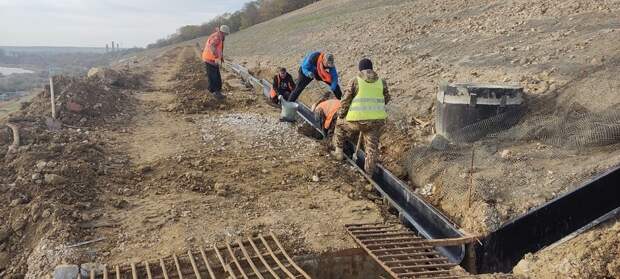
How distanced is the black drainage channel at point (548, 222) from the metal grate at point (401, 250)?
15.6 inches

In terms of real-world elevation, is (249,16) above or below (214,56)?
above

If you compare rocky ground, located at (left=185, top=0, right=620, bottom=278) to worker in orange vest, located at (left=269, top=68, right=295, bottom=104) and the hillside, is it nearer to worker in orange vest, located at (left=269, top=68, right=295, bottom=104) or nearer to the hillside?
the hillside

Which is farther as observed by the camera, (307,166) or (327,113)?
(327,113)

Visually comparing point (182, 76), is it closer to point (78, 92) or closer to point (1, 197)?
point (78, 92)

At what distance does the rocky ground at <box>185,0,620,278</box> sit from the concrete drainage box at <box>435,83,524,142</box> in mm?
158

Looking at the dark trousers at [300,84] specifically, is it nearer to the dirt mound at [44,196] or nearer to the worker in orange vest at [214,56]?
the worker in orange vest at [214,56]

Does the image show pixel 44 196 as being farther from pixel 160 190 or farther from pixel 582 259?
pixel 582 259

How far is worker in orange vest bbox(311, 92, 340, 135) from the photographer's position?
7297 millimetres

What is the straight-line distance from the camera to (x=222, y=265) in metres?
4.30

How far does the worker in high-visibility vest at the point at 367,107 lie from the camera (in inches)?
238

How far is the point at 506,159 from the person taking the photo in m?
5.41

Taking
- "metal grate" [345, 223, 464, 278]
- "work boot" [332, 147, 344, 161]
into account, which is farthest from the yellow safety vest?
"metal grate" [345, 223, 464, 278]

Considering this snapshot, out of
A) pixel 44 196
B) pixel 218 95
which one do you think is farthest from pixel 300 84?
pixel 44 196

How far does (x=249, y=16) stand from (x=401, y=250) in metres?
51.5
